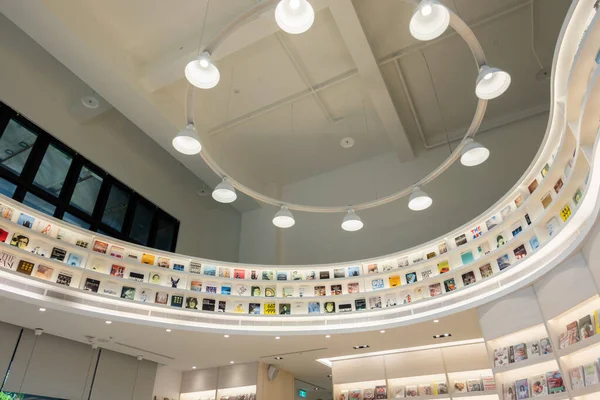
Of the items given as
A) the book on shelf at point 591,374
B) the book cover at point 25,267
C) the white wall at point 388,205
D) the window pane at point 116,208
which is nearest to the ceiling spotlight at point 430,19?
the book on shelf at point 591,374

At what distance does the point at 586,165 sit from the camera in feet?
12.9

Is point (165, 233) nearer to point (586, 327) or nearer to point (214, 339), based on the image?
point (214, 339)

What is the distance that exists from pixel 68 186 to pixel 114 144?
1443 mm

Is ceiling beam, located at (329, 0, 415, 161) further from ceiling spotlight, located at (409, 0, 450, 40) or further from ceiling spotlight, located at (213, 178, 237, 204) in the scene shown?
ceiling spotlight, located at (213, 178, 237, 204)

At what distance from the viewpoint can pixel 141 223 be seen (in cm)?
909

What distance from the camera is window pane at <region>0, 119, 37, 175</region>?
691cm

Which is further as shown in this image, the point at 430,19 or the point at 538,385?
the point at 538,385

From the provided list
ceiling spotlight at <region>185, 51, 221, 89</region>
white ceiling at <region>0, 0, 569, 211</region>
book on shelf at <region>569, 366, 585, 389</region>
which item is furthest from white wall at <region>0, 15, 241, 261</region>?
book on shelf at <region>569, 366, 585, 389</region>

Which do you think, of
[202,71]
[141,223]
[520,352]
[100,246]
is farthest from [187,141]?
[141,223]

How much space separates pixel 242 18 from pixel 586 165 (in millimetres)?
3737

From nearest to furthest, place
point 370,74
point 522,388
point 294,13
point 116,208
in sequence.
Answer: point 294,13 → point 522,388 → point 370,74 → point 116,208

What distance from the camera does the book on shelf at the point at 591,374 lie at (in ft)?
12.5

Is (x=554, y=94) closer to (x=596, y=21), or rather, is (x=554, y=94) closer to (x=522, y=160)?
(x=596, y=21)

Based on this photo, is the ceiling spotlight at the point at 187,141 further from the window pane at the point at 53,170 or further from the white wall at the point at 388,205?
the white wall at the point at 388,205
